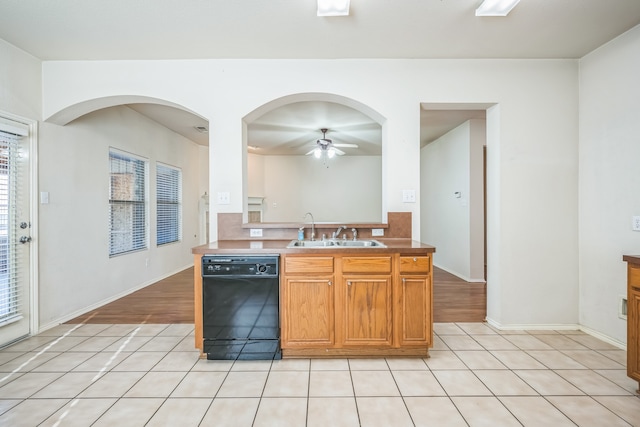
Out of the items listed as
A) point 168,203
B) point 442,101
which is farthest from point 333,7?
point 168,203

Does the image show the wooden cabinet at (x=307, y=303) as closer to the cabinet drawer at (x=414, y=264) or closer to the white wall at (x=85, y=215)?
the cabinet drawer at (x=414, y=264)

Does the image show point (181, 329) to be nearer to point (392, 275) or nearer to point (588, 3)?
point (392, 275)

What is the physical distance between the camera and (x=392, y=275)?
2.31 m

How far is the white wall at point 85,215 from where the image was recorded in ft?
9.87

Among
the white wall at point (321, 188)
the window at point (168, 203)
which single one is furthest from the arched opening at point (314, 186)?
the window at point (168, 203)

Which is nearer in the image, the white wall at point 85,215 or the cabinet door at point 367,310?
the cabinet door at point 367,310

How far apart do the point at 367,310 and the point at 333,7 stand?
2.16 meters

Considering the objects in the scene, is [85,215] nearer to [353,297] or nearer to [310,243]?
[310,243]

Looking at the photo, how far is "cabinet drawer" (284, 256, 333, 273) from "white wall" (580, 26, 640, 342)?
2.41 meters

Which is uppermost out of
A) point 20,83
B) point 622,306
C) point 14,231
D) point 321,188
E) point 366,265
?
point 20,83

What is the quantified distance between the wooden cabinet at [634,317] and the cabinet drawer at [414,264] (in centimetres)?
120

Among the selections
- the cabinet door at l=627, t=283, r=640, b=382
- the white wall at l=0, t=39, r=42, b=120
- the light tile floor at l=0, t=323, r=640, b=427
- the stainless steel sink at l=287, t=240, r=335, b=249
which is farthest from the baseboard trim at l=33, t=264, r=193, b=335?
the cabinet door at l=627, t=283, r=640, b=382

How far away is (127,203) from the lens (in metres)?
4.28

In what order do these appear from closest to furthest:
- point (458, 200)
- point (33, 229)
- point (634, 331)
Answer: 1. point (634, 331)
2. point (33, 229)
3. point (458, 200)
